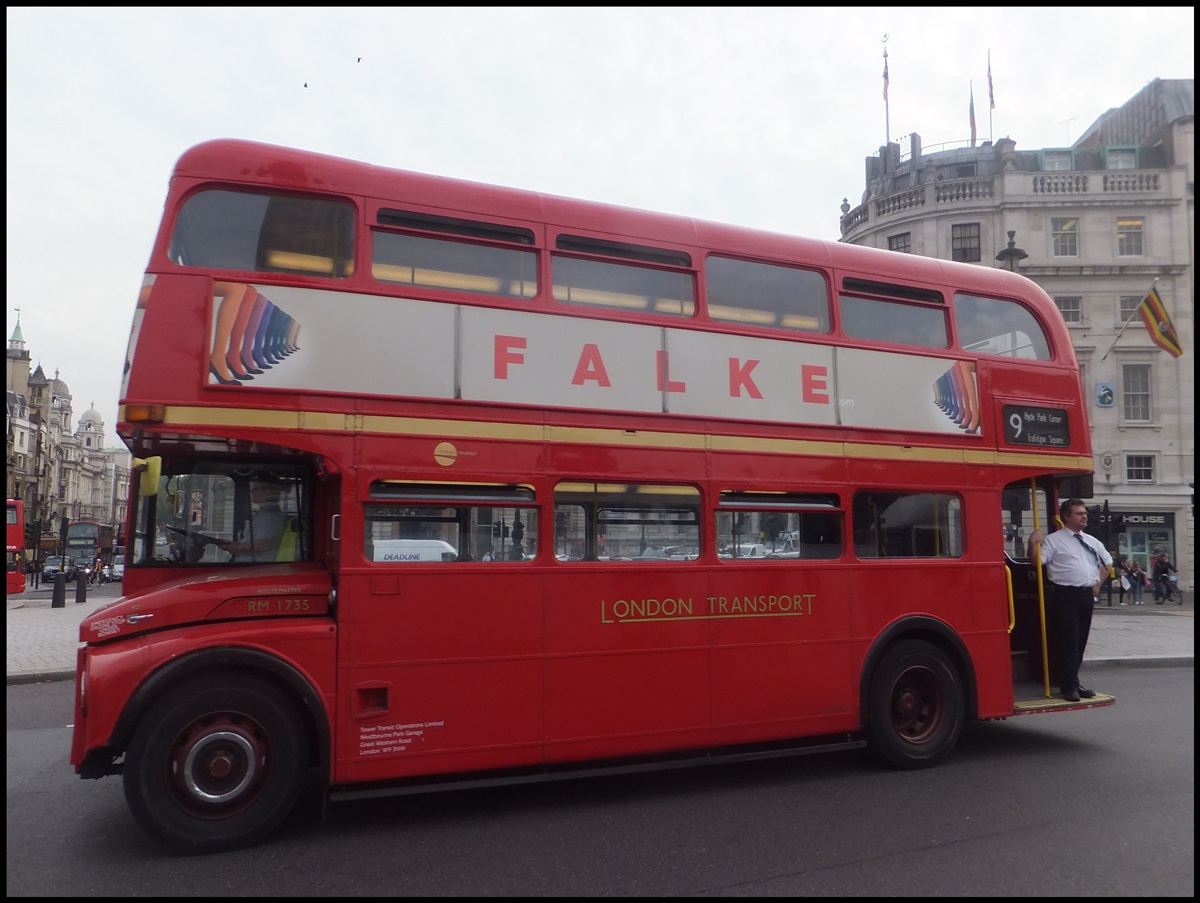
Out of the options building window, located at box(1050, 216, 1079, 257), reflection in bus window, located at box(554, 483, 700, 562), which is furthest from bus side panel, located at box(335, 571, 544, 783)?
building window, located at box(1050, 216, 1079, 257)


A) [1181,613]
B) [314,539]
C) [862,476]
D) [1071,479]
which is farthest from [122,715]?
[1181,613]

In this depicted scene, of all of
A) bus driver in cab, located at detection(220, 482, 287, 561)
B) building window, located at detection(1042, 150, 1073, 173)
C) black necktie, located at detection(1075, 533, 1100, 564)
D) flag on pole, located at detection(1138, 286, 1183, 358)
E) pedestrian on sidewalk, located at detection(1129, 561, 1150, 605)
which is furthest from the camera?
building window, located at detection(1042, 150, 1073, 173)

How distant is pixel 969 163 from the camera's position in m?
36.8

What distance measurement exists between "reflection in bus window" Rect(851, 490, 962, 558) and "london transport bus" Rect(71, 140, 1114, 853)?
0.02 meters

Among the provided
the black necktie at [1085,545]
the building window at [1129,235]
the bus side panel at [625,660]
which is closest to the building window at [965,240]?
the building window at [1129,235]

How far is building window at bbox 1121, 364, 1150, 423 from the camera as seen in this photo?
32.5 m

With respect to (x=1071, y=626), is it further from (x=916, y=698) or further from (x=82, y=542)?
(x=82, y=542)

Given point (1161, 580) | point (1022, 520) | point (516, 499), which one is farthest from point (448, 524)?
point (1161, 580)

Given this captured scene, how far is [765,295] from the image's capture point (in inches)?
261

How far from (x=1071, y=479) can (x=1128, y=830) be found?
12.6ft

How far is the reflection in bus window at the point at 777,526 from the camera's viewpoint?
6312mm

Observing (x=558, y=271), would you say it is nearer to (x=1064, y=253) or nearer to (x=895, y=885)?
(x=895, y=885)

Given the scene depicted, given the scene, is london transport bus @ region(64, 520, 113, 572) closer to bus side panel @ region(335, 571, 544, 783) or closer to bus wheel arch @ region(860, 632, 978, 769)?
bus side panel @ region(335, 571, 544, 783)

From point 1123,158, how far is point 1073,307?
8077 millimetres
